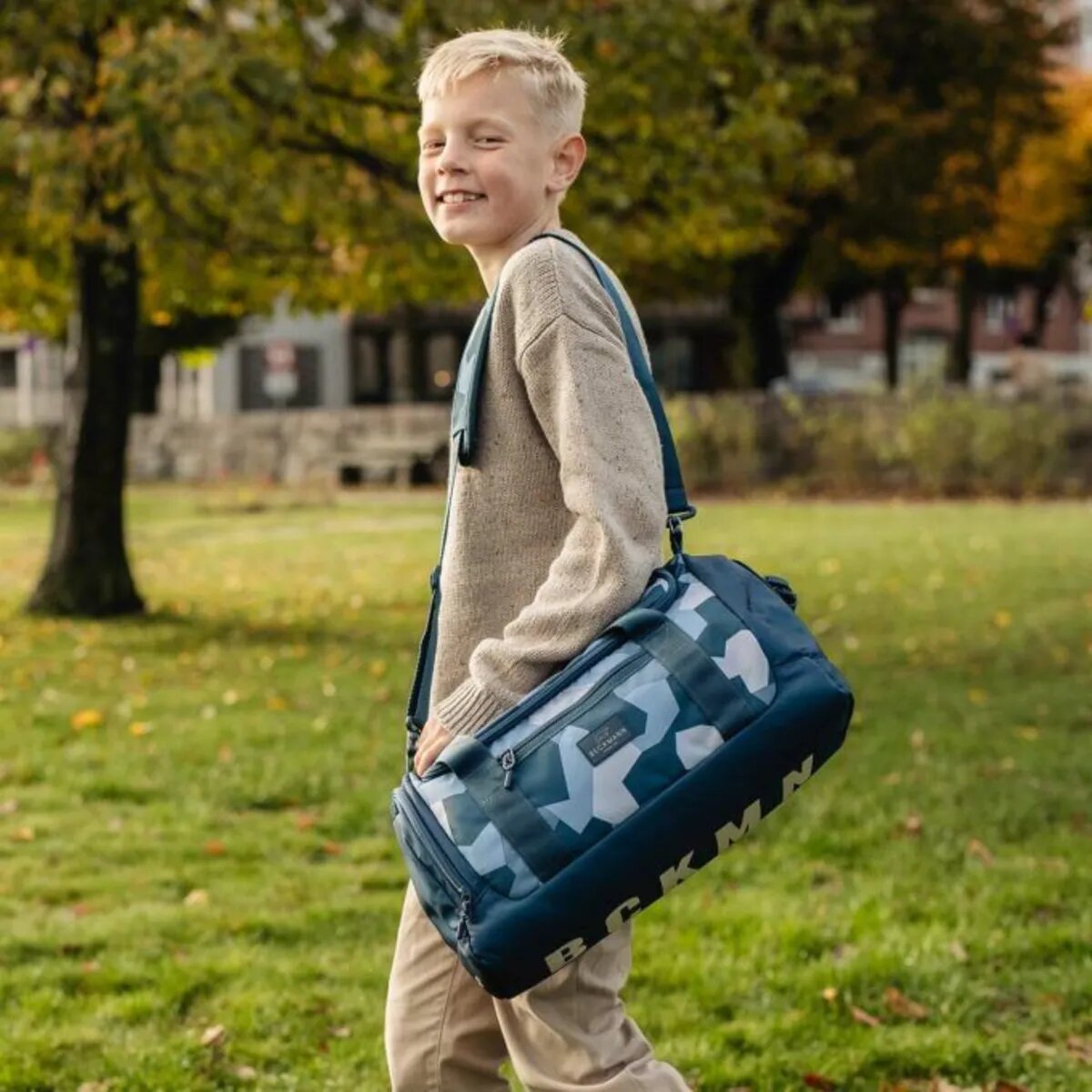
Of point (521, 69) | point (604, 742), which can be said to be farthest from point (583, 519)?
point (521, 69)

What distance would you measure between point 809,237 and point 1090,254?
19494mm

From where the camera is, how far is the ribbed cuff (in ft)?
7.91

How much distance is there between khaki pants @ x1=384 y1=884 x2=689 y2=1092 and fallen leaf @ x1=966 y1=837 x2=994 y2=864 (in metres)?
3.35

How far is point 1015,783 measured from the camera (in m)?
6.86

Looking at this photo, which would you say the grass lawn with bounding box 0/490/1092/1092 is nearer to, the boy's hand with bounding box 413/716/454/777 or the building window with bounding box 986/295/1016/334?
the boy's hand with bounding box 413/716/454/777

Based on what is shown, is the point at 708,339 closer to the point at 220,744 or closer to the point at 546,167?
the point at 220,744

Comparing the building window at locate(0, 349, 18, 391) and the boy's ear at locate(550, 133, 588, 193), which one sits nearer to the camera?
the boy's ear at locate(550, 133, 588, 193)

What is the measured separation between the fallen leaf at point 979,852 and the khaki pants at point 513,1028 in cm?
335

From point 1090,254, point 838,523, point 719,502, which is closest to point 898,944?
point 838,523

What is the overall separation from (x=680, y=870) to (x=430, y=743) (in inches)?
15.0

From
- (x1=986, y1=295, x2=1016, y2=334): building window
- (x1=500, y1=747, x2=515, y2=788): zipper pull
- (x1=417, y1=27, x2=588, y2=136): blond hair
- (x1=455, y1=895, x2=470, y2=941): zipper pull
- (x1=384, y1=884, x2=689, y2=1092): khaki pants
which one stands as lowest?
(x1=384, y1=884, x2=689, y2=1092): khaki pants

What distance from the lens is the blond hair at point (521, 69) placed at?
8.36ft

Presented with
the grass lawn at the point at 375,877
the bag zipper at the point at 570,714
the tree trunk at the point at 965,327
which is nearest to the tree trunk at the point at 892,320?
the tree trunk at the point at 965,327

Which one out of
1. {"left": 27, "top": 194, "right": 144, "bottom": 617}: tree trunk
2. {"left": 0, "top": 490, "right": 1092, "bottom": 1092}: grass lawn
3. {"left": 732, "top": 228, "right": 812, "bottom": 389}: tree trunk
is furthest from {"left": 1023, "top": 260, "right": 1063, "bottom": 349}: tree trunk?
{"left": 0, "top": 490, "right": 1092, "bottom": 1092}: grass lawn
